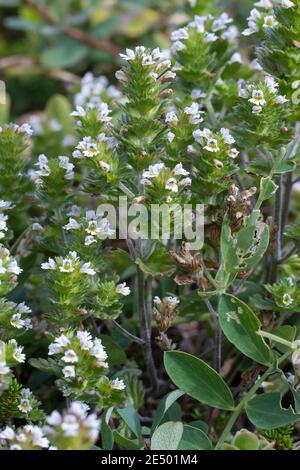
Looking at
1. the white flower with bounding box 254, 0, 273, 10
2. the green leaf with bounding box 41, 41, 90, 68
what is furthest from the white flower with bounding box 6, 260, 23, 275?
the green leaf with bounding box 41, 41, 90, 68

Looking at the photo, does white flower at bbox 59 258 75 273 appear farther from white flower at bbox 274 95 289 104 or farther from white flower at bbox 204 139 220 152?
white flower at bbox 274 95 289 104

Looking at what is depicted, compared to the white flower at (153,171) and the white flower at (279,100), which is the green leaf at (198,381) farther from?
the white flower at (279,100)

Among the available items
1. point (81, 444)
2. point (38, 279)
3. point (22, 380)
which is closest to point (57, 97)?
point (38, 279)

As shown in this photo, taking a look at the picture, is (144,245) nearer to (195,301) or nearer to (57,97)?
(195,301)

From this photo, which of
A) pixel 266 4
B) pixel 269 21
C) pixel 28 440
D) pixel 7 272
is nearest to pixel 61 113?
pixel 266 4

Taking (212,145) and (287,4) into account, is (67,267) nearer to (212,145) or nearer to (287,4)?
(212,145)

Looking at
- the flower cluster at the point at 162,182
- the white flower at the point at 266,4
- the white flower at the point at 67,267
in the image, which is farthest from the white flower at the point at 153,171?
the white flower at the point at 266,4
